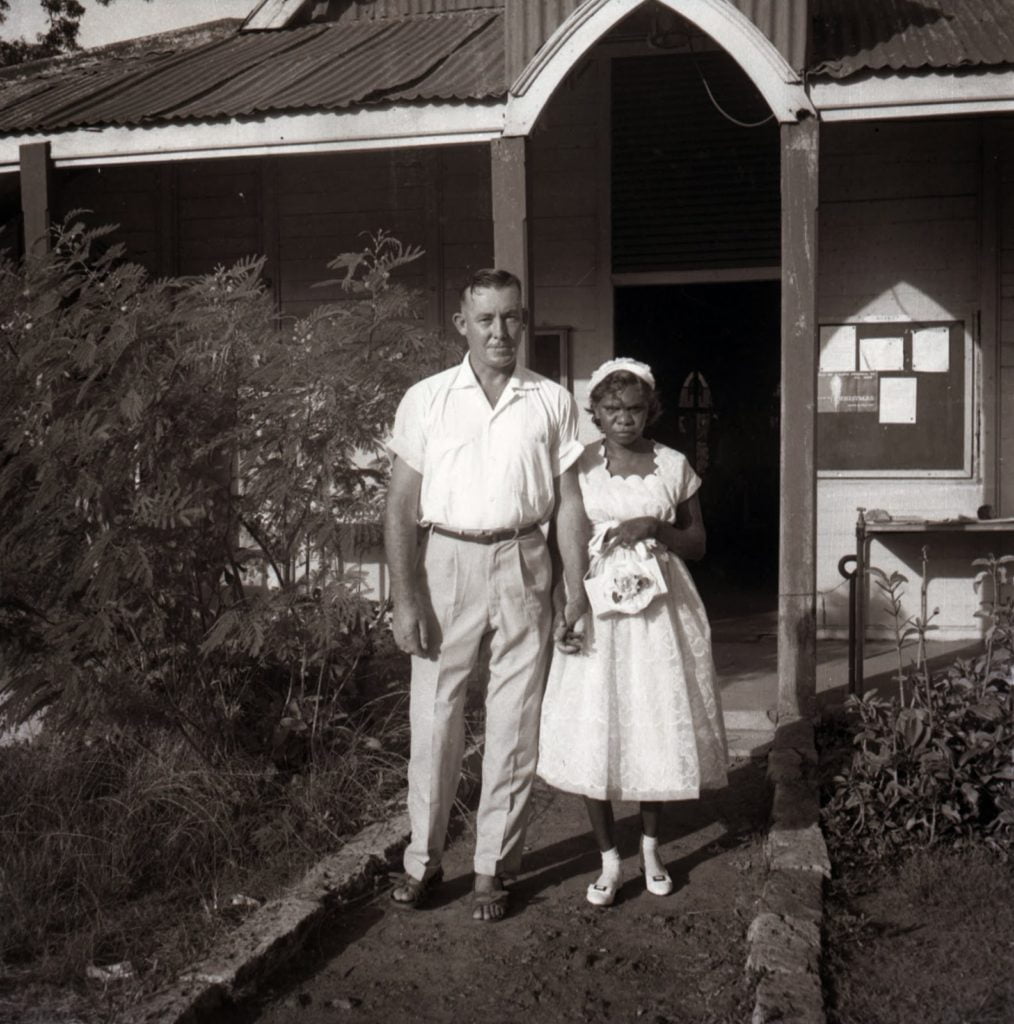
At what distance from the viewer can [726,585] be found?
36.5 ft

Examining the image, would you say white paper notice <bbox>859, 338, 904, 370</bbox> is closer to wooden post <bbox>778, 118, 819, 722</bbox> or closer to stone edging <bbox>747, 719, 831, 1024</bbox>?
wooden post <bbox>778, 118, 819, 722</bbox>

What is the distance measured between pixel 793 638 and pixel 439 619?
8.11 ft

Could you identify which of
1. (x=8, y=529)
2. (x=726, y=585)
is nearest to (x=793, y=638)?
(x=8, y=529)

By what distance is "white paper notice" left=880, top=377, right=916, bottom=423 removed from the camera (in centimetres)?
831

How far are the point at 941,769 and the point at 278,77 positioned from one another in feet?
18.1

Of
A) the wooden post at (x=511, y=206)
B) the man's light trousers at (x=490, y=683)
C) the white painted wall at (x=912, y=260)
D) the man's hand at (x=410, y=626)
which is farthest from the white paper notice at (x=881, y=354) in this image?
the man's hand at (x=410, y=626)

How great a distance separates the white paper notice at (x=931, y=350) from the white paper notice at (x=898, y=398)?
0.13 meters

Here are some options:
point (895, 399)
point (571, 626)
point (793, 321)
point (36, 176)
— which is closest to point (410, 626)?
point (571, 626)

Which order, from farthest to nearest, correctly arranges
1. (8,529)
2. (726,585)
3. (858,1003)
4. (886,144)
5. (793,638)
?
1. (726,585)
2. (886,144)
3. (793,638)
4. (8,529)
5. (858,1003)

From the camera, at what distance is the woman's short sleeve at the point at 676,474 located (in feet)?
13.8

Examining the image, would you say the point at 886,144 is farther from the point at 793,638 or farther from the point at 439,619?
the point at 439,619

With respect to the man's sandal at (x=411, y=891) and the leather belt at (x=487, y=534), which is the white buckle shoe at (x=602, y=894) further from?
the leather belt at (x=487, y=534)

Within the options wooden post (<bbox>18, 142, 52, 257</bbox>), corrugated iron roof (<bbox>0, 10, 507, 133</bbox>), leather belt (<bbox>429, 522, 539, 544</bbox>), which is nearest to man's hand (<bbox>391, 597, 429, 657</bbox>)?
leather belt (<bbox>429, 522, 539, 544</bbox>)

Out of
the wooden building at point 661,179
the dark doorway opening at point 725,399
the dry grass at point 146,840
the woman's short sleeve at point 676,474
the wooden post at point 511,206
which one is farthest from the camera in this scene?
the dark doorway opening at point 725,399
